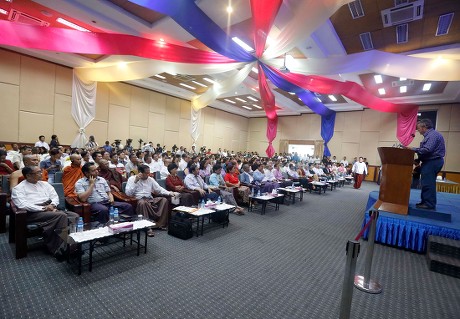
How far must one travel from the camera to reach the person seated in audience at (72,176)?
3.76 metres

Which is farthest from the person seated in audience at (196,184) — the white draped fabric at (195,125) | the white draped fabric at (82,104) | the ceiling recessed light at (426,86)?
the ceiling recessed light at (426,86)

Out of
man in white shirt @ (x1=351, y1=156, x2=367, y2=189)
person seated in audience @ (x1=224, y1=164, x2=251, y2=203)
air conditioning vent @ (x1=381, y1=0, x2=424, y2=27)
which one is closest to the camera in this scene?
air conditioning vent @ (x1=381, y1=0, x2=424, y2=27)

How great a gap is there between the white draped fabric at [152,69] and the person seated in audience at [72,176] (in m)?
3.82

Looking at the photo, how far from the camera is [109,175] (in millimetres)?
4379

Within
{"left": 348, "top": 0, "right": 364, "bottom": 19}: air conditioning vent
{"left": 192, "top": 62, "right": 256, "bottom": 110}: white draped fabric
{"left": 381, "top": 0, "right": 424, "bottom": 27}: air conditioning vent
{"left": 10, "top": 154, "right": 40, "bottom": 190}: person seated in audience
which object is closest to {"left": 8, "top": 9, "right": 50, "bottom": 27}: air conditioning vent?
{"left": 10, "top": 154, "right": 40, "bottom": 190}: person seated in audience

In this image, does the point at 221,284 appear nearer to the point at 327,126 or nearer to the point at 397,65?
the point at 397,65

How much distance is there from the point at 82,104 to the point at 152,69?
5.61 metres

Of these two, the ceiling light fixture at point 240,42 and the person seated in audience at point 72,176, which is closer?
the person seated in audience at point 72,176

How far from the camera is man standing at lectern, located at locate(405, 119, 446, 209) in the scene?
11.9ft

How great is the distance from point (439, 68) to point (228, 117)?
14893 mm

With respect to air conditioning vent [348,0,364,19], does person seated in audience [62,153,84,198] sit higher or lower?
lower

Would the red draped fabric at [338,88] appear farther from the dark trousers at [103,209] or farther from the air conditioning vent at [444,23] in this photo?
the dark trousers at [103,209]

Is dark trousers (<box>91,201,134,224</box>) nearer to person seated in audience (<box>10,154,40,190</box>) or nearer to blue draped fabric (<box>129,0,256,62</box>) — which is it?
person seated in audience (<box>10,154,40,190</box>)

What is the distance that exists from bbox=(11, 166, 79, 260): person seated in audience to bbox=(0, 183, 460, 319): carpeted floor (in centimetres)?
22
